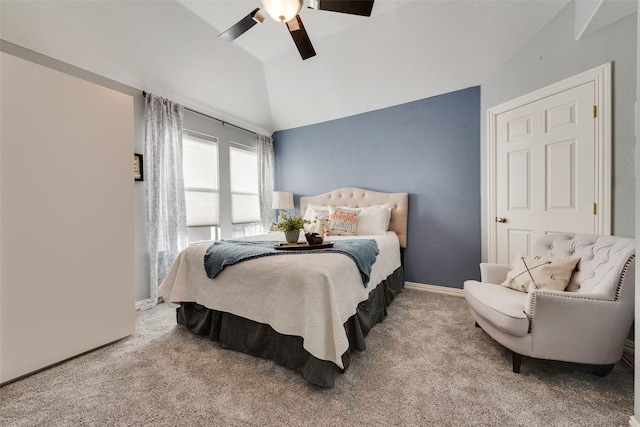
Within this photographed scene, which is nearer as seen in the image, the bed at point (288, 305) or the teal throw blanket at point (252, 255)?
the bed at point (288, 305)

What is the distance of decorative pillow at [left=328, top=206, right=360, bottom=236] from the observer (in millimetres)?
3242

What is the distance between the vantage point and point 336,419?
1.26 m

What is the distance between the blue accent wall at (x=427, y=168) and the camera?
3061 mm

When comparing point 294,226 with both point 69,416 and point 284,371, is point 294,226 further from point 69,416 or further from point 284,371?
point 69,416

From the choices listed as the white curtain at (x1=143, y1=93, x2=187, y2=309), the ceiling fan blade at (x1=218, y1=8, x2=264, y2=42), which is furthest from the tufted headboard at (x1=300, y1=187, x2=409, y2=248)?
the ceiling fan blade at (x1=218, y1=8, x2=264, y2=42)

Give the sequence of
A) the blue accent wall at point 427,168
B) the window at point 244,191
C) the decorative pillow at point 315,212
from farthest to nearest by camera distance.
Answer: the window at point 244,191 → the decorative pillow at point 315,212 → the blue accent wall at point 427,168

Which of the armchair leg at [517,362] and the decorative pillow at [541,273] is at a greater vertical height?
the decorative pillow at [541,273]

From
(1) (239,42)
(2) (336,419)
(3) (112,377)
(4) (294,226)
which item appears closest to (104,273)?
(3) (112,377)

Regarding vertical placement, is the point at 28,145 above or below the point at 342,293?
above

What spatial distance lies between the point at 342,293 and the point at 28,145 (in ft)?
7.42

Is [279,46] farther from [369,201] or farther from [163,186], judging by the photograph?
[369,201]

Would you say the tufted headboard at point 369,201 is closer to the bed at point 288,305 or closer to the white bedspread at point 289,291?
the bed at point 288,305

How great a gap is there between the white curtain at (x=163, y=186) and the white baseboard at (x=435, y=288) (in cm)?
304

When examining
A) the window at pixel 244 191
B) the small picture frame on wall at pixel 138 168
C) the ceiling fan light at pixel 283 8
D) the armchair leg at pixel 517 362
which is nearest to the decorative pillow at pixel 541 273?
the armchair leg at pixel 517 362
